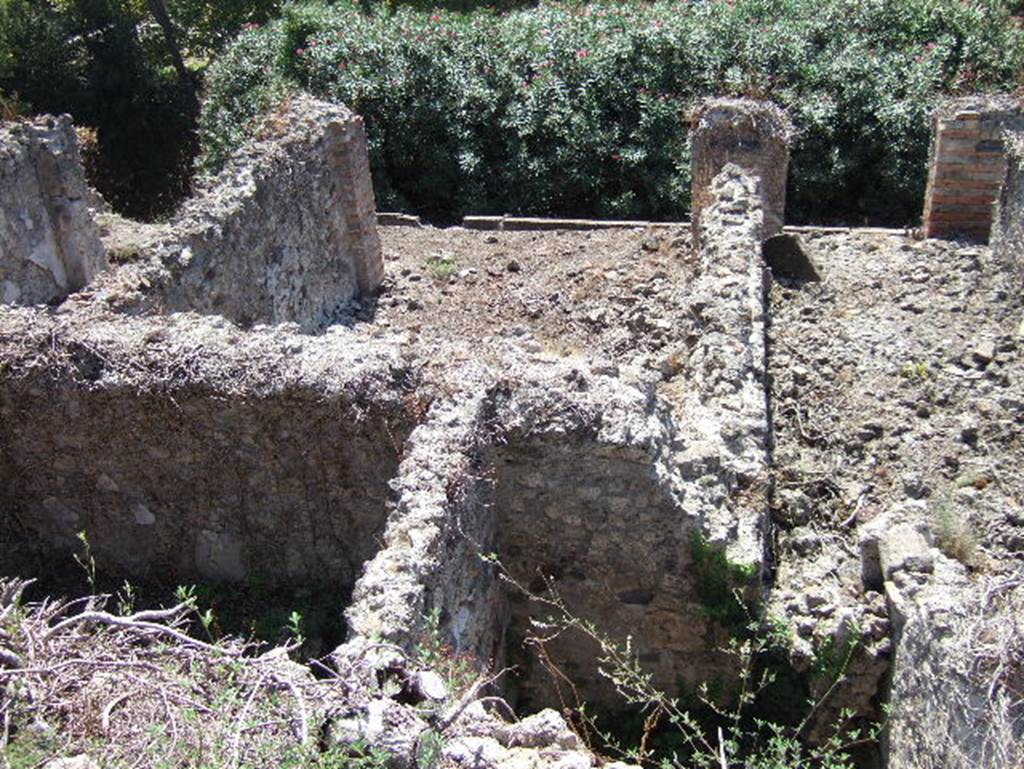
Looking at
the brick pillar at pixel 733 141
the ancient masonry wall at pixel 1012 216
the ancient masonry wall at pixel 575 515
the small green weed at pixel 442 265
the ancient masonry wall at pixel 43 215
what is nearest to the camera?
the ancient masonry wall at pixel 575 515

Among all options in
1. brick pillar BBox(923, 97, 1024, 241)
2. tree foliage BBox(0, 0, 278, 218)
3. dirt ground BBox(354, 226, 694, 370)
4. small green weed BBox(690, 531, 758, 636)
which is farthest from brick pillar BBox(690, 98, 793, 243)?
tree foliage BBox(0, 0, 278, 218)

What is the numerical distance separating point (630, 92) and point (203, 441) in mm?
10537

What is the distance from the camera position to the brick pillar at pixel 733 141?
974cm

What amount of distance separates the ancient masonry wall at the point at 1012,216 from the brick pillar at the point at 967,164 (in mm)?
327

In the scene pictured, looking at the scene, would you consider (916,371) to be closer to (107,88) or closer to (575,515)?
(575,515)

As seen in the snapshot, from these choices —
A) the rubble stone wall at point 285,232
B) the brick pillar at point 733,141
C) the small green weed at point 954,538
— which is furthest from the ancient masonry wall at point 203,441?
the brick pillar at point 733,141

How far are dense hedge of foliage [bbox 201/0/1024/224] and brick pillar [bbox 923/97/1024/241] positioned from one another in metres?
3.94

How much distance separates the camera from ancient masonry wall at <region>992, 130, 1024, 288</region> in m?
8.94

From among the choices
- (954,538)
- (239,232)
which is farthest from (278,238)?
(954,538)

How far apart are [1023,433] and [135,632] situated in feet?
18.4

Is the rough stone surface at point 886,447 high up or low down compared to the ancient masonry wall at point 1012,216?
down

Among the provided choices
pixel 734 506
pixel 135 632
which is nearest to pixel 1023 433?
pixel 734 506

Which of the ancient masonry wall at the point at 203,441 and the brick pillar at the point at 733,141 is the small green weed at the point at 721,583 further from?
the brick pillar at the point at 733,141

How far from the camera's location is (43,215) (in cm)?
997
